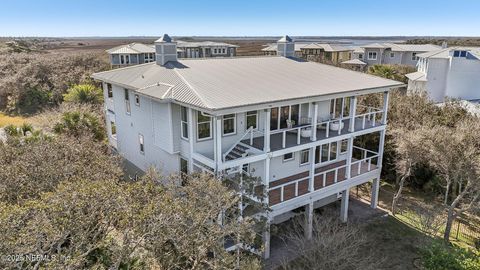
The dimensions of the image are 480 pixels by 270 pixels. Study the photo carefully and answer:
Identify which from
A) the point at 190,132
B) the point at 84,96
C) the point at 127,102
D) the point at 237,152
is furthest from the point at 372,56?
the point at 190,132

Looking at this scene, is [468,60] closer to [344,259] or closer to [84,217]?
[344,259]

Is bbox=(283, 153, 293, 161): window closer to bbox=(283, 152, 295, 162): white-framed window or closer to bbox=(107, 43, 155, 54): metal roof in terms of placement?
bbox=(283, 152, 295, 162): white-framed window

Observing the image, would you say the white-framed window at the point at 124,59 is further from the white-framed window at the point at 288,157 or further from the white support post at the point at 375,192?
the white support post at the point at 375,192

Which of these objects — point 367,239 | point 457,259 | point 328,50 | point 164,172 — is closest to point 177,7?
point 328,50

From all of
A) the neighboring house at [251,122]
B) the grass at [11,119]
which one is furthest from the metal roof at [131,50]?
the neighboring house at [251,122]

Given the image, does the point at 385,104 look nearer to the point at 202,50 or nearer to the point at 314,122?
the point at 314,122
